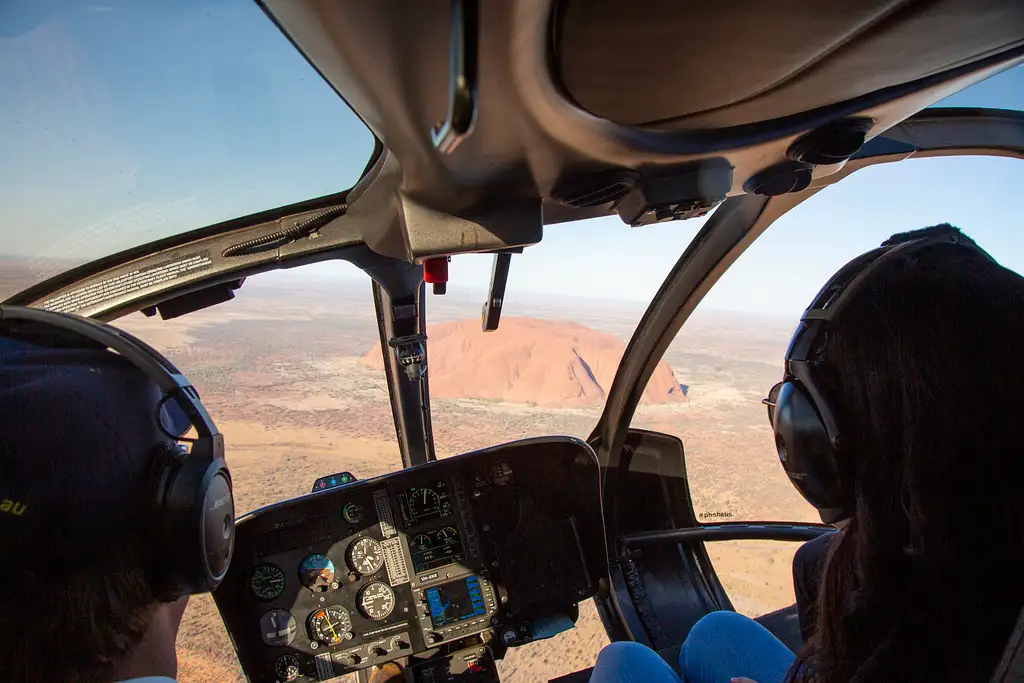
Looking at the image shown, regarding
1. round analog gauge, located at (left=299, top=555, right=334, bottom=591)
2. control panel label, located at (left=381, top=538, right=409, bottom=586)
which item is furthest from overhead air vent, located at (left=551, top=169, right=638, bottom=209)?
round analog gauge, located at (left=299, top=555, right=334, bottom=591)

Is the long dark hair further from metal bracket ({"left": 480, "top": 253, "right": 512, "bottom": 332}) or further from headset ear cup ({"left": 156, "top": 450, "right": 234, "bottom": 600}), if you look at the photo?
metal bracket ({"left": 480, "top": 253, "right": 512, "bottom": 332})

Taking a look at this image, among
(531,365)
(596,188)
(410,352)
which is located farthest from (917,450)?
(531,365)

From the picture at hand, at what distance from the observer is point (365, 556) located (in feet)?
7.10

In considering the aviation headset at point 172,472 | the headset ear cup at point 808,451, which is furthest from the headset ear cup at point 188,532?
the headset ear cup at point 808,451

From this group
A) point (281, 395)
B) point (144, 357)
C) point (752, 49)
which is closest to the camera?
point (752, 49)

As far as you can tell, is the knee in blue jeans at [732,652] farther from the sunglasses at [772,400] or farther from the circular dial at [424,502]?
the circular dial at [424,502]

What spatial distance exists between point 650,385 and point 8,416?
2.51 m

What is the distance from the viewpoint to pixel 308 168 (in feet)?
5.03

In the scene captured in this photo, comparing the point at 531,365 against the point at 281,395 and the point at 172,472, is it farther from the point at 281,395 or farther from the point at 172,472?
the point at 172,472

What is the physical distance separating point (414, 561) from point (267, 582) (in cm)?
55

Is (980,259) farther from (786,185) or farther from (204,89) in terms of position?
(204,89)

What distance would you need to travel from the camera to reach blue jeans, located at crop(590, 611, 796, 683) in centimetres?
148

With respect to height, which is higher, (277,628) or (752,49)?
(752,49)

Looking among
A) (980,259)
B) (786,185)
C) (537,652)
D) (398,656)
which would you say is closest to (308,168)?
(786,185)
